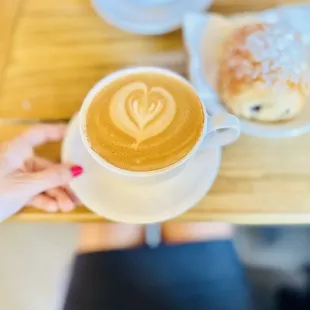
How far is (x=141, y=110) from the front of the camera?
0.60 m

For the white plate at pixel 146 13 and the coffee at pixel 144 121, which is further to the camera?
the white plate at pixel 146 13

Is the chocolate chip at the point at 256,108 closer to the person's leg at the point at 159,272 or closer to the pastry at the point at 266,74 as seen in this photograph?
the pastry at the point at 266,74

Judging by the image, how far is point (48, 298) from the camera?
3.05 ft

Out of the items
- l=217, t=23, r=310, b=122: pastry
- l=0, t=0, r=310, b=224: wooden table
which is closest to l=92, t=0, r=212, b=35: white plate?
l=0, t=0, r=310, b=224: wooden table

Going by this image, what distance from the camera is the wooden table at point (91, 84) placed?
642 millimetres

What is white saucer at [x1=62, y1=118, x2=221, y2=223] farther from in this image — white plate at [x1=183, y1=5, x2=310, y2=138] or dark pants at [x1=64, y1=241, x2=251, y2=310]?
dark pants at [x1=64, y1=241, x2=251, y2=310]

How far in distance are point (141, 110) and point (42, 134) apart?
0.50 ft

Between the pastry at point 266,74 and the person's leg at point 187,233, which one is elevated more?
the pastry at point 266,74

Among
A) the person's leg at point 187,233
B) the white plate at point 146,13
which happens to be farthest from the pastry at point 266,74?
the person's leg at point 187,233

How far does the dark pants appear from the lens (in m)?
0.79

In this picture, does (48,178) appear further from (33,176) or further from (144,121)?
(144,121)

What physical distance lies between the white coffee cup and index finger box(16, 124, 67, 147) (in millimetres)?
78

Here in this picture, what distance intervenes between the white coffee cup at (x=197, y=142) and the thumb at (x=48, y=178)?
2.3 inches

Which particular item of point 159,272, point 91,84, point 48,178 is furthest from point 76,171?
point 159,272
